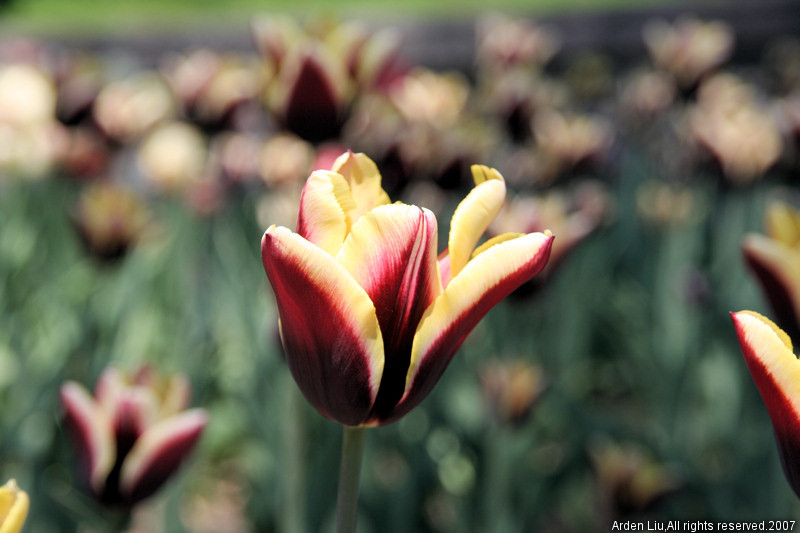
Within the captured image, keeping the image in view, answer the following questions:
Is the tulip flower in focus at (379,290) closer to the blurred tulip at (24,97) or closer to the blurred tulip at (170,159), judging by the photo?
the blurred tulip at (24,97)

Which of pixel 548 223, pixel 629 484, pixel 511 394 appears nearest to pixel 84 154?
pixel 548 223

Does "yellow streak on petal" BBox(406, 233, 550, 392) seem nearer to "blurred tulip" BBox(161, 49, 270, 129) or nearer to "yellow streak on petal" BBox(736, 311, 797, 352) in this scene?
"yellow streak on petal" BBox(736, 311, 797, 352)

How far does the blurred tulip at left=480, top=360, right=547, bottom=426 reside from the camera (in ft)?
3.55

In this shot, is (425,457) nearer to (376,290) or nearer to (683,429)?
(683,429)

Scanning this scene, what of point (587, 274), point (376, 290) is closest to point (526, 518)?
point (587, 274)

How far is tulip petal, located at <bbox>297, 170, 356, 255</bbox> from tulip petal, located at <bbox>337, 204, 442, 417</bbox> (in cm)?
2

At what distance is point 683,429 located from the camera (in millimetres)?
1559

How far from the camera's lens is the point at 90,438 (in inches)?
27.0

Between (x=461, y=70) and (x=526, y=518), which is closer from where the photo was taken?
(x=526, y=518)

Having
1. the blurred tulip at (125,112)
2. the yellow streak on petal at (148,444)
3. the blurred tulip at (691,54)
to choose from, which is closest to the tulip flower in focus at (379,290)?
the yellow streak on petal at (148,444)

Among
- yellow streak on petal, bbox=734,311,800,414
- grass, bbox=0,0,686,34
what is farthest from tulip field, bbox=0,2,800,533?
grass, bbox=0,0,686,34

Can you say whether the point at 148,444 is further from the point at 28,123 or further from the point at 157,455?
the point at 28,123

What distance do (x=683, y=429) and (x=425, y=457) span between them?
0.55 metres

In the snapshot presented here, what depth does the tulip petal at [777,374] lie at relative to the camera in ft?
1.36
